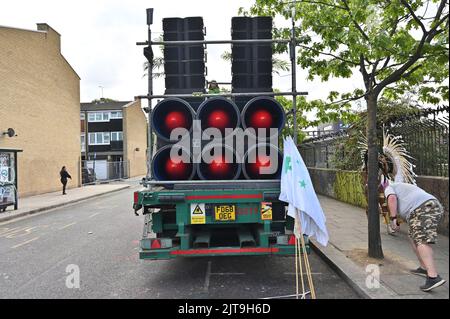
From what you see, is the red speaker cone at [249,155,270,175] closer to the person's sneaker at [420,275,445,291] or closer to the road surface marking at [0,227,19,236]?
the person's sneaker at [420,275,445,291]

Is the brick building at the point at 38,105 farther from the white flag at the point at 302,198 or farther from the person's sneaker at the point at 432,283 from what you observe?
the person's sneaker at the point at 432,283

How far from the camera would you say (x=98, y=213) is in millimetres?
13680

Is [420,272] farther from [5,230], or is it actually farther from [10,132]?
[10,132]

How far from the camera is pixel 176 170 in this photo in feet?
17.5

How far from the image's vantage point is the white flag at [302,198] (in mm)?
4555

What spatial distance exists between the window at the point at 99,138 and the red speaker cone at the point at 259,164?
1856 inches

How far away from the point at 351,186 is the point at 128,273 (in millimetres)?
8470

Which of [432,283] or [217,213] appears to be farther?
[217,213]

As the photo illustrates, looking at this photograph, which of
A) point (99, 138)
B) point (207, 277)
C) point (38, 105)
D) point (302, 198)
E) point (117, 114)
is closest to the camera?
point (302, 198)

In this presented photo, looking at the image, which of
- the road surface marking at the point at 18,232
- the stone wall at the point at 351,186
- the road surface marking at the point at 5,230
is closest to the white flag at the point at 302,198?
the stone wall at the point at 351,186

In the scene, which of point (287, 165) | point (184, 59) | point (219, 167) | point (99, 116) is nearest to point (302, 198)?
point (287, 165)

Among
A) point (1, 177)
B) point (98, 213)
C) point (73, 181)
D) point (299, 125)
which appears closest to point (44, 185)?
point (73, 181)
